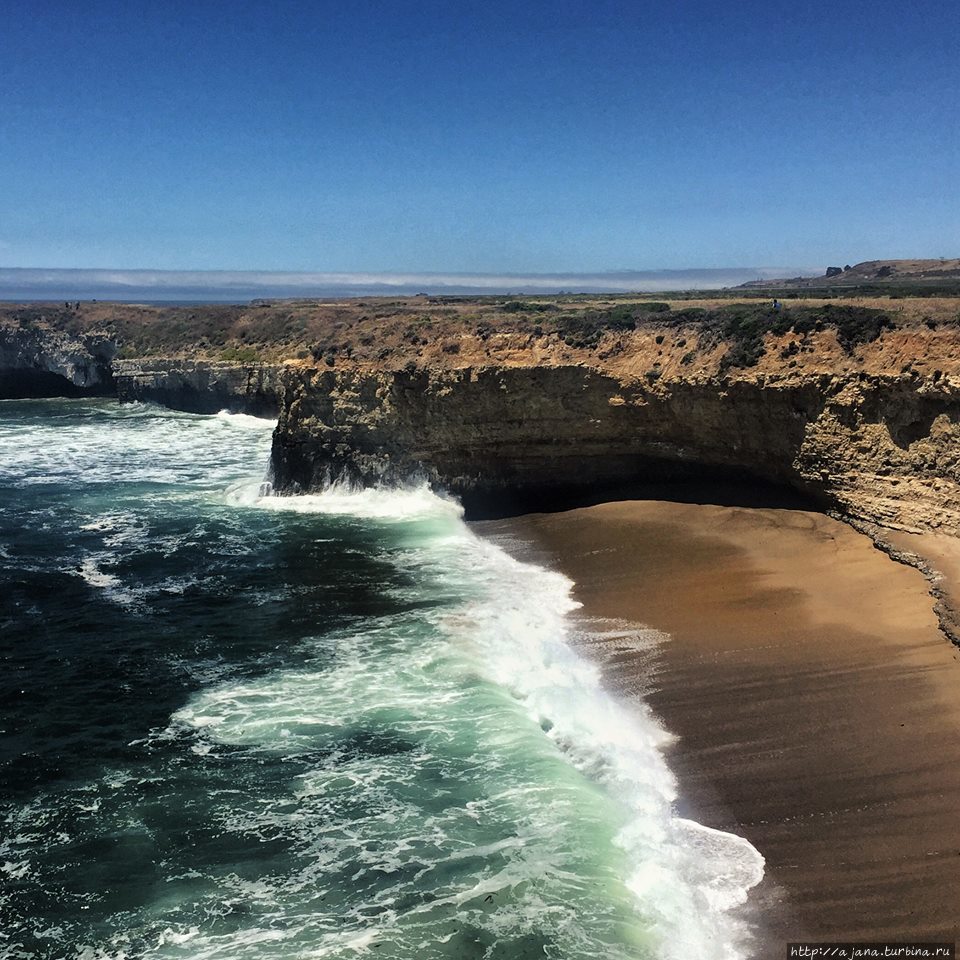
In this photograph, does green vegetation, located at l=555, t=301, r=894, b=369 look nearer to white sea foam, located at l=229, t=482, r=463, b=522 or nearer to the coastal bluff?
the coastal bluff

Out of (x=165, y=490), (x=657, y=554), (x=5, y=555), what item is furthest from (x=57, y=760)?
(x=165, y=490)

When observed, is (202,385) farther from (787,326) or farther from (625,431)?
(787,326)

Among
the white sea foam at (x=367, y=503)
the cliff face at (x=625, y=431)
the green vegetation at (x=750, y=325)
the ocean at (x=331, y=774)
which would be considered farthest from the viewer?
the white sea foam at (x=367, y=503)

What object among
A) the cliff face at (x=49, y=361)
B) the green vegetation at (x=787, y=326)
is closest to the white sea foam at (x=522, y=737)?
the green vegetation at (x=787, y=326)

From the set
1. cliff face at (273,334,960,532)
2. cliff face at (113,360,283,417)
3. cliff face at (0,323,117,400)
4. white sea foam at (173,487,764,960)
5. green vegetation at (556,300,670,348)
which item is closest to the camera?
white sea foam at (173,487,764,960)

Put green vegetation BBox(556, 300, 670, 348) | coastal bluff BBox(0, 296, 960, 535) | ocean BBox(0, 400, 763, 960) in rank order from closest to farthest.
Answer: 1. ocean BBox(0, 400, 763, 960)
2. coastal bluff BBox(0, 296, 960, 535)
3. green vegetation BBox(556, 300, 670, 348)

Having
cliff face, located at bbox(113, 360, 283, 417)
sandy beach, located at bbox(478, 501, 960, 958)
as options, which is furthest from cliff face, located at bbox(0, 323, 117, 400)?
sandy beach, located at bbox(478, 501, 960, 958)

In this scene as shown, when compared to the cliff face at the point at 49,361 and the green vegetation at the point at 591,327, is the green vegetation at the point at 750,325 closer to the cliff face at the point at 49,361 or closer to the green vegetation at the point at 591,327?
the green vegetation at the point at 591,327

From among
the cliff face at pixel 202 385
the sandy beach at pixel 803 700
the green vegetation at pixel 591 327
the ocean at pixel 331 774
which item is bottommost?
the ocean at pixel 331 774
